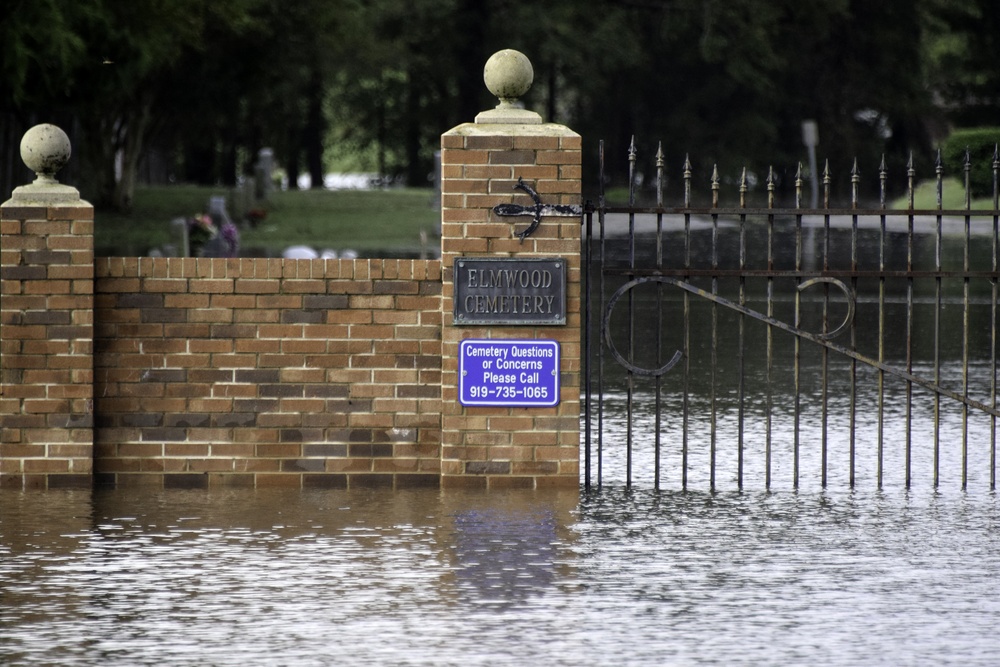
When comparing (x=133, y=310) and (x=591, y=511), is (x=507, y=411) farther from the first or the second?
(x=133, y=310)

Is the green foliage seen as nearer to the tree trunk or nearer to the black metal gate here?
the black metal gate

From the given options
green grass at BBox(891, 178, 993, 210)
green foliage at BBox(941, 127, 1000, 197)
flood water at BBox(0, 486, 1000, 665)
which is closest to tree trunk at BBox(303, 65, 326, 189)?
green grass at BBox(891, 178, 993, 210)

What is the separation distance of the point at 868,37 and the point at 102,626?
6373cm

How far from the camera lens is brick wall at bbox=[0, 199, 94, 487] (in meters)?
9.43

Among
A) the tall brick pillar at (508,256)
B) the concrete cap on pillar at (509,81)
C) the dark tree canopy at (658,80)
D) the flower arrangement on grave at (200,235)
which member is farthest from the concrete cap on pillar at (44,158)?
the dark tree canopy at (658,80)

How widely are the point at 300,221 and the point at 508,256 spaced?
33.0 metres

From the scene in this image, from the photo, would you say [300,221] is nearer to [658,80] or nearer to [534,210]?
[658,80]

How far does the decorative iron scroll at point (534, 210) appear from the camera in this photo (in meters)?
9.31

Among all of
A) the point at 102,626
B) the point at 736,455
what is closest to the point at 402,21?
the point at 736,455

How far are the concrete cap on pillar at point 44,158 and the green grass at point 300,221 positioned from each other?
20462 mm

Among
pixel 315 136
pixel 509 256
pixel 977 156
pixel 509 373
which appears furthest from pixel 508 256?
pixel 315 136

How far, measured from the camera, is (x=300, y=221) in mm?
42000

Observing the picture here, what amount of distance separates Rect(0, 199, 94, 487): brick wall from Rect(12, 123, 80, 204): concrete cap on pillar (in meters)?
0.05

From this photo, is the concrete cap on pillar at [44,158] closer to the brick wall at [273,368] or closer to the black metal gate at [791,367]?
the brick wall at [273,368]
